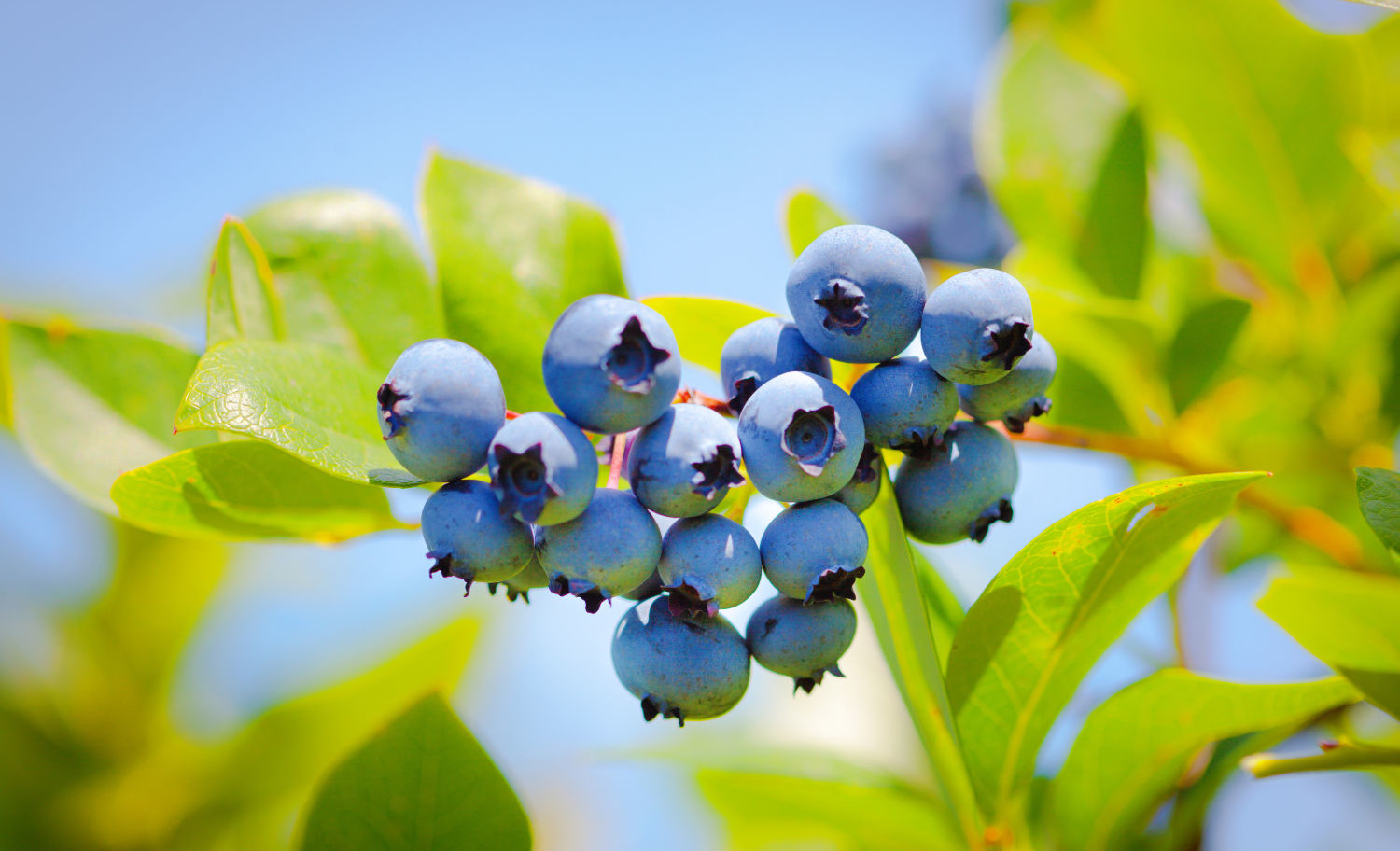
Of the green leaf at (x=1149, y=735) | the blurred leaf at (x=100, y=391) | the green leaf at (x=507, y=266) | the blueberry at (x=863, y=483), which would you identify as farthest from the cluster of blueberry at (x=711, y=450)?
the blurred leaf at (x=100, y=391)

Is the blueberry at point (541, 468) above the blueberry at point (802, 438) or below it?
below

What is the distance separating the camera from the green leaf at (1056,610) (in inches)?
34.8

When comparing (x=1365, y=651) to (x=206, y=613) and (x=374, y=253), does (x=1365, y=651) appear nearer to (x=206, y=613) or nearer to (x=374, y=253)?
(x=374, y=253)

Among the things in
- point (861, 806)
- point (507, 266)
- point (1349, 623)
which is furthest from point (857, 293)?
point (861, 806)

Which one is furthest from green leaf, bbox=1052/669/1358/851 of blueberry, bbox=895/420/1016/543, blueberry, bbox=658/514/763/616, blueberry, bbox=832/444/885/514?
blueberry, bbox=658/514/763/616

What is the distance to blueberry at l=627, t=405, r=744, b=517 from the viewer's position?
0.80m

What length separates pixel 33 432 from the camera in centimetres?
104

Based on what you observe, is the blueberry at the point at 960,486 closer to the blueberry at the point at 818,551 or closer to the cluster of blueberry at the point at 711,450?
the cluster of blueberry at the point at 711,450

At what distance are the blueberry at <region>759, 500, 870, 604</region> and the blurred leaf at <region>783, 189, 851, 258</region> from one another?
18.6 inches

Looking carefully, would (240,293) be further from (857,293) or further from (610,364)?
(857,293)

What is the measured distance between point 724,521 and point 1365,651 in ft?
2.13

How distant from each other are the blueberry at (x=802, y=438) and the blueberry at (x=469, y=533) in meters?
0.22

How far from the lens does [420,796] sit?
0.92 meters

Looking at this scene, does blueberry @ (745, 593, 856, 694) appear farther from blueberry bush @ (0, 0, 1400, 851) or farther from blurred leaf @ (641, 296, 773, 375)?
blurred leaf @ (641, 296, 773, 375)
